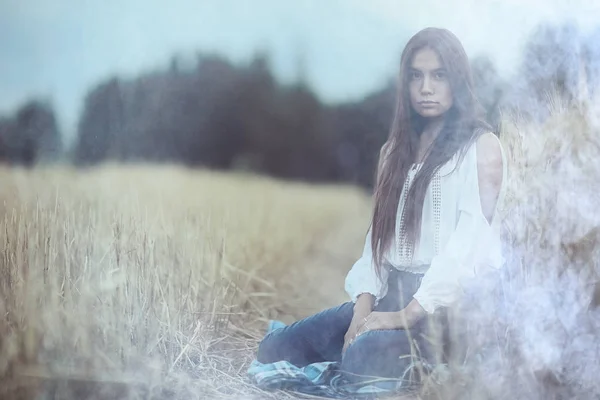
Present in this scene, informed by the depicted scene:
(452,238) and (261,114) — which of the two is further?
(261,114)

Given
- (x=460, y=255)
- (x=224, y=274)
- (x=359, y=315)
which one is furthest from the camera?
(x=224, y=274)

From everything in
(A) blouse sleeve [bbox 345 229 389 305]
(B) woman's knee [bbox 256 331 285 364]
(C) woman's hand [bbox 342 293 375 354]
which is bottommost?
(B) woman's knee [bbox 256 331 285 364]

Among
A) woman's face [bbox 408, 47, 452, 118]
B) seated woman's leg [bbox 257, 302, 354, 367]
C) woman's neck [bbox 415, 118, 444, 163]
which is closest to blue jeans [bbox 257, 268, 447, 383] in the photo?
seated woman's leg [bbox 257, 302, 354, 367]

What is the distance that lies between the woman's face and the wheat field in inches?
11.6

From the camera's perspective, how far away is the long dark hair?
281 centimetres

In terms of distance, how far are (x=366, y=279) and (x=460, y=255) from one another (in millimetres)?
403

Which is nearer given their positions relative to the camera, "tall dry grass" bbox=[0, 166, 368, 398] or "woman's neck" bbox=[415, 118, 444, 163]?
"woman's neck" bbox=[415, 118, 444, 163]

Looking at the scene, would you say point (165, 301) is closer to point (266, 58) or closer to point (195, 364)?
point (195, 364)

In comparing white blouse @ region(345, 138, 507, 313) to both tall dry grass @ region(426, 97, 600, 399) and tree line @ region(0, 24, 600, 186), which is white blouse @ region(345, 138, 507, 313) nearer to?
tall dry grass @ region(426, 97, 600, 399)

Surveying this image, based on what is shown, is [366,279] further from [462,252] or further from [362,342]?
[462,252]

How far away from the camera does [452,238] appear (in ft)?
9.09

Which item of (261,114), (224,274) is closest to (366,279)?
(224,274)

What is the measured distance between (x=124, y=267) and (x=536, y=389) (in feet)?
6.01

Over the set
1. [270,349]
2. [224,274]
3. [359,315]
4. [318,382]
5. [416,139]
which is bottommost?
[318,382]
